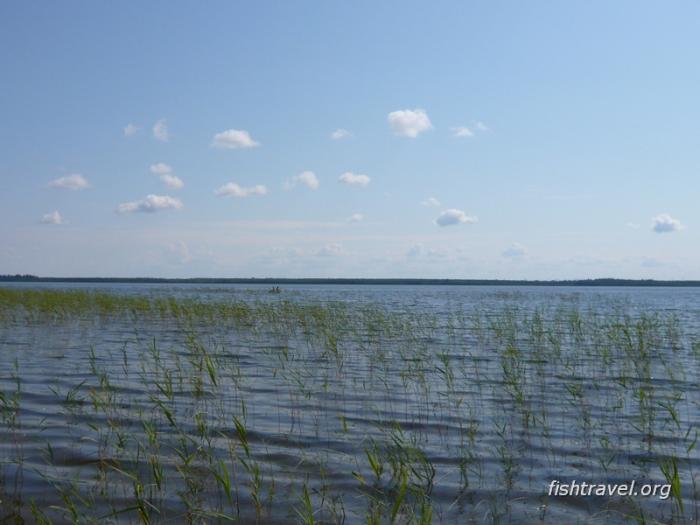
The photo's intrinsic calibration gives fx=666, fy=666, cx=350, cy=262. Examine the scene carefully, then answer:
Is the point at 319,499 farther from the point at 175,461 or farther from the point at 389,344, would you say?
the point at 389,344

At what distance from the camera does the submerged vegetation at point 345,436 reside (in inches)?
233

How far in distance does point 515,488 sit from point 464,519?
1.00 m

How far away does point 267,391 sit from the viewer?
1134 centimetres

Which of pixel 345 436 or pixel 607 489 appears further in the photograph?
pixel 345 436

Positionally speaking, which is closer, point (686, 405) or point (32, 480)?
point (32, 480)

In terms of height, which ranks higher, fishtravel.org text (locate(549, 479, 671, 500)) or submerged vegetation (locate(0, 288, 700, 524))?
submerged vegetation (locate(0, 288, 700, 524))

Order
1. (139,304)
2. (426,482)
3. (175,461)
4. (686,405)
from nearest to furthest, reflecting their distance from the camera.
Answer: (426,482) < (175,461) < (686,405) < (139,304)

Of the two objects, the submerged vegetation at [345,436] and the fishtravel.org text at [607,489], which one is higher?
the submerged vegetation at [345,436]

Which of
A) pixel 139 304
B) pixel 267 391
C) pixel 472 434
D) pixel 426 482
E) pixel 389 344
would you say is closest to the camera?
pixel 426 482

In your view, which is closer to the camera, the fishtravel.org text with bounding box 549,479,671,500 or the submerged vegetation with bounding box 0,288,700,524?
the submerged vegetation with bounding box 0,288,700,524

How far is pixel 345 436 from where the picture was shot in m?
8.43

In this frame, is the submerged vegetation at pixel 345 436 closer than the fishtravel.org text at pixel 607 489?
Yes

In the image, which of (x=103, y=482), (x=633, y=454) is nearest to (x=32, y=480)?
(x=103, y=482)

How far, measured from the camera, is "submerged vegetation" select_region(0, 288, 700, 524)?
233 inches
